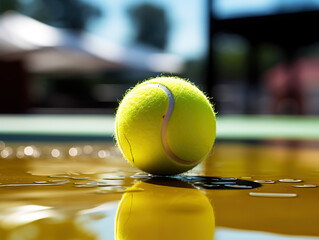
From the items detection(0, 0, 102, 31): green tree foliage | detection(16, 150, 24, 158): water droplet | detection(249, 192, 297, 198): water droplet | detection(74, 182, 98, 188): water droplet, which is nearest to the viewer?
detection(249, 192, 297, 198): water droplet

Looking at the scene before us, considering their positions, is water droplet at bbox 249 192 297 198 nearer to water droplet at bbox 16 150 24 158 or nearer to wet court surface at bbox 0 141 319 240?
wet court surface at bbox 0 141 319 240

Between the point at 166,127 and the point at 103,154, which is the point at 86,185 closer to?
the point at 166,127

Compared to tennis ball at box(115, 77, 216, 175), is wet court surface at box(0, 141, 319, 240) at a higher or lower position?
lower

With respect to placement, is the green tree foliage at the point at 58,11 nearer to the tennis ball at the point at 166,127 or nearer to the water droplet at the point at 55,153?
the water droplet at the point at 55,153

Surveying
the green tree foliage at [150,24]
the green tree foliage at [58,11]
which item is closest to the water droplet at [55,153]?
the green tree foliage at [58,11]

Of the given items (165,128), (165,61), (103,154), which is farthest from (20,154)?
(165,61)

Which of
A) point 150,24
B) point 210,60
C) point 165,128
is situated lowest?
point 165,128

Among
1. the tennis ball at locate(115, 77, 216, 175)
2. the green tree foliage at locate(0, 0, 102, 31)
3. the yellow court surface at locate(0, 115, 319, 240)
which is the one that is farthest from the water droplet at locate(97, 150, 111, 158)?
the green tree foliage at locate(0, 0, 102, 31)
